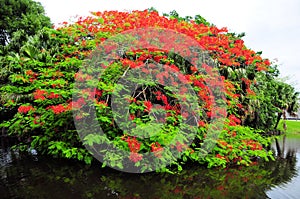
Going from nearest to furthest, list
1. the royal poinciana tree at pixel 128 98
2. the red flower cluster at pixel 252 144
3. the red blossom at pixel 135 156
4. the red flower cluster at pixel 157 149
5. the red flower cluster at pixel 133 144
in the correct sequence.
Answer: the red blossom at pixel 135 156, the red flower cluster at pixel 133 144, the red flower cluster at pixel 157 149, the royal poinciana tree at pixel 128 98, the red flower cluster at pixel 252 144

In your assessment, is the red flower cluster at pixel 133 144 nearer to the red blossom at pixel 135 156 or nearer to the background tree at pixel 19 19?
the red blossom at pixel 135 156

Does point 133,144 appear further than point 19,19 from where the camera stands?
No

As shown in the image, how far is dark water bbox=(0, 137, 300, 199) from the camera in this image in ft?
19.8

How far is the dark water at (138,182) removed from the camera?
6023 mm

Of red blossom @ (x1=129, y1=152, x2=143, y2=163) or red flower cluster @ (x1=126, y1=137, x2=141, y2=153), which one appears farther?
red flower cluster @ (x1=126, y1=137, x2=141, y2=153)

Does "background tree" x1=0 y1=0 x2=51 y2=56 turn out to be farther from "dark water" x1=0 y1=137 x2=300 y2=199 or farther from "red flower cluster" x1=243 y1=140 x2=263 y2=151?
"red flower cluster" x1=243 y1=140 x2=263 y2=151

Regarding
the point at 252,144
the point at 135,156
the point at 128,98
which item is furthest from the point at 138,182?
the point at 252,144

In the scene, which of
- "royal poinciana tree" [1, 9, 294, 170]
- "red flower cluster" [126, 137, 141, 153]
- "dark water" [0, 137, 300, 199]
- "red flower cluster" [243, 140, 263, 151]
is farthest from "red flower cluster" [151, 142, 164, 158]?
"red flower cluster" [243, 140, 263, 151]

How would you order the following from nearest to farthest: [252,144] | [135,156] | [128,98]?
[135,156], [128,98], [252,144]

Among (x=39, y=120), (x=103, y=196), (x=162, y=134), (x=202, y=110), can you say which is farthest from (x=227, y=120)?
(x=39, y=120)

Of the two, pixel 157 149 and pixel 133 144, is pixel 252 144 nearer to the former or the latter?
pixel 157 149

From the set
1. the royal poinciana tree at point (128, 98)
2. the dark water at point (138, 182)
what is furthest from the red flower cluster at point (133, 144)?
the dark water at point (138, 182)

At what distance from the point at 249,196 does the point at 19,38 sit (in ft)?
47.5

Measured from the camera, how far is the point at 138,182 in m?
6.75
